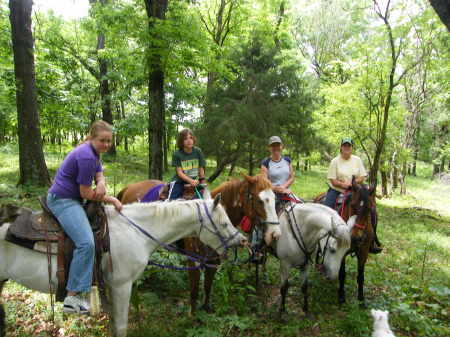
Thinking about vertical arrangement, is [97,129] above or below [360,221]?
above

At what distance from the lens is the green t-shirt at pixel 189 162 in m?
4.84

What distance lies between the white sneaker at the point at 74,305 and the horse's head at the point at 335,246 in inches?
121

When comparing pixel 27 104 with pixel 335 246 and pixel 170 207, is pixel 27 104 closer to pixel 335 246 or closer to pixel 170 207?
pixel 170 207

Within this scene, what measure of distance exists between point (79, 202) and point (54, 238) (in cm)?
42

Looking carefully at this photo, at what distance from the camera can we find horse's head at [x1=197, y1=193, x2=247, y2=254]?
3119mm

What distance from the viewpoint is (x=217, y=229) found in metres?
3.16

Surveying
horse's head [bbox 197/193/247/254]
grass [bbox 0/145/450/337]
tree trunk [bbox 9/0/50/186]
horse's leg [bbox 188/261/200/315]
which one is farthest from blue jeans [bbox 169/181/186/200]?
tree trunk [bbox 9/0/50/186]

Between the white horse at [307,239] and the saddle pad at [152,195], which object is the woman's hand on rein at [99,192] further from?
the white horse at [307,239]

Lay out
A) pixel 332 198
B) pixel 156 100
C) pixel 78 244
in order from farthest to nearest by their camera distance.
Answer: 1. pixel 156 100
2. pixel 332 198
3. pixel 78 244

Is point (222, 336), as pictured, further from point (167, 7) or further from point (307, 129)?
point (307, 129)

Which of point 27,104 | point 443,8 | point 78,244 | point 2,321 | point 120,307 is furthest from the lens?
point 27,104

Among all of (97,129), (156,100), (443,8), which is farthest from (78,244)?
→ (156,100)

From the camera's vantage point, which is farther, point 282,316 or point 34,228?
point 282,316

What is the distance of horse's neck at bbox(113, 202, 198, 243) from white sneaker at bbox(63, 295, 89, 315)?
908mm
